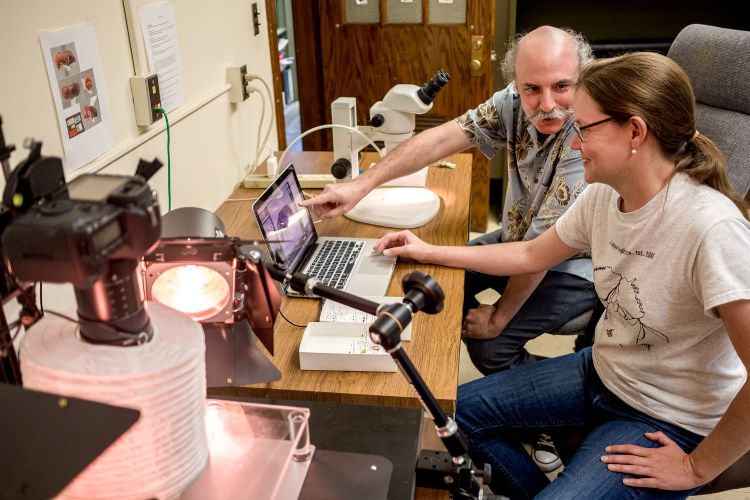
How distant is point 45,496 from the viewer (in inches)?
22.6

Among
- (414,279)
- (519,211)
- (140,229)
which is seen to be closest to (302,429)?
(414,279)

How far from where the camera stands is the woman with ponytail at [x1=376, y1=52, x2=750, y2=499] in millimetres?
1219

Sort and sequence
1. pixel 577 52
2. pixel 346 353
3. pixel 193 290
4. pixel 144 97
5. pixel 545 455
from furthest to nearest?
1. pixel 545 455
2. pixel 577 52
3. pixel 144 97
4. pixel 346 353
5. pixel 193 290

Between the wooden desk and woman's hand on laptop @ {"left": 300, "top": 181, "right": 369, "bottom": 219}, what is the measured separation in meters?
0.05

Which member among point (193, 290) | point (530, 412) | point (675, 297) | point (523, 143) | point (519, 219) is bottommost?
point (530, 412)

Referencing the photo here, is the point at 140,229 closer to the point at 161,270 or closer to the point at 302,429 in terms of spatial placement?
the point at 161,270

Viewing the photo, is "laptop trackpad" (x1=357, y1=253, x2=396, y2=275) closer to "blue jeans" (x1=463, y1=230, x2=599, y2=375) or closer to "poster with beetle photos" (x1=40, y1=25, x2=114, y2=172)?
"blue jeans" (x1=463, y1=230, x2=599, y2=375)

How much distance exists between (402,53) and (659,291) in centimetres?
238

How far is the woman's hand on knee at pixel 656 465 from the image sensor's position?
126 centimetres

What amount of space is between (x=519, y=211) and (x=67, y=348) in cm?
160

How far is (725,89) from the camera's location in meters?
1.81

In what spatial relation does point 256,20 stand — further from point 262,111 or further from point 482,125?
point 482,125

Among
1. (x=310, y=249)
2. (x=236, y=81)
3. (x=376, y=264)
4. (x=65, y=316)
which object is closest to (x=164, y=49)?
(x=236, y=81)

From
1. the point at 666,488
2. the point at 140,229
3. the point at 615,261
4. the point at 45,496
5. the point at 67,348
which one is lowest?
the point at 666,488
